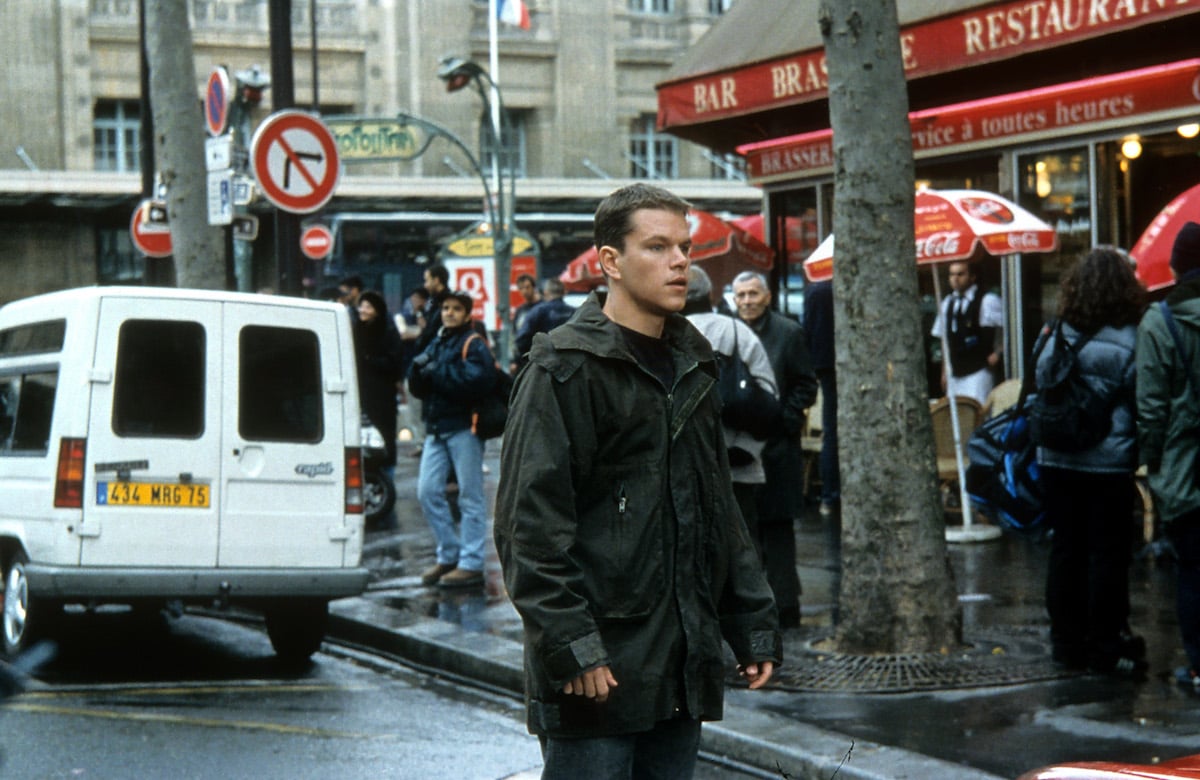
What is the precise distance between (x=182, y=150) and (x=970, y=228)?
22.7ft

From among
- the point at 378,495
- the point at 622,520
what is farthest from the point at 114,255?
the point at 622,520

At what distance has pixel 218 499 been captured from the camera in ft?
29.1

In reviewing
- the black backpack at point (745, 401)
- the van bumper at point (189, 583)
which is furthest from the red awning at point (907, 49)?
the van bumper at point (189, 583)

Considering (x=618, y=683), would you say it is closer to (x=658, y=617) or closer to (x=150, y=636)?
(x=658, y=617)

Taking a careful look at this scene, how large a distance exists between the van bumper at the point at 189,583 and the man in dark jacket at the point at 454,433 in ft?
6.03

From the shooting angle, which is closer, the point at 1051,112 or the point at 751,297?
the point at 751,297

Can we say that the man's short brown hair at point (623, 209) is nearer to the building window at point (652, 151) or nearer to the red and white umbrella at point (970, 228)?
the red and white umbrella at point (970, 228)

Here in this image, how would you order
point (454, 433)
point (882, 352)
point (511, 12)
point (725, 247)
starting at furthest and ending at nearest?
point (511, 12), point (725, 247), point (454, 433), point (882, 352)

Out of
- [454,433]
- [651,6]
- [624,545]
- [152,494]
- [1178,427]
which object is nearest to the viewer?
[624,545]

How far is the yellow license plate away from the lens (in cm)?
859

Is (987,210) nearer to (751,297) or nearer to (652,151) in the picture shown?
(751,297)

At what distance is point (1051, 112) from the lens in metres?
12.9

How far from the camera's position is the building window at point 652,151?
46.2 meters

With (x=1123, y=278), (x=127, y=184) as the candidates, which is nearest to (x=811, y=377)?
(x=1123, y=278)
